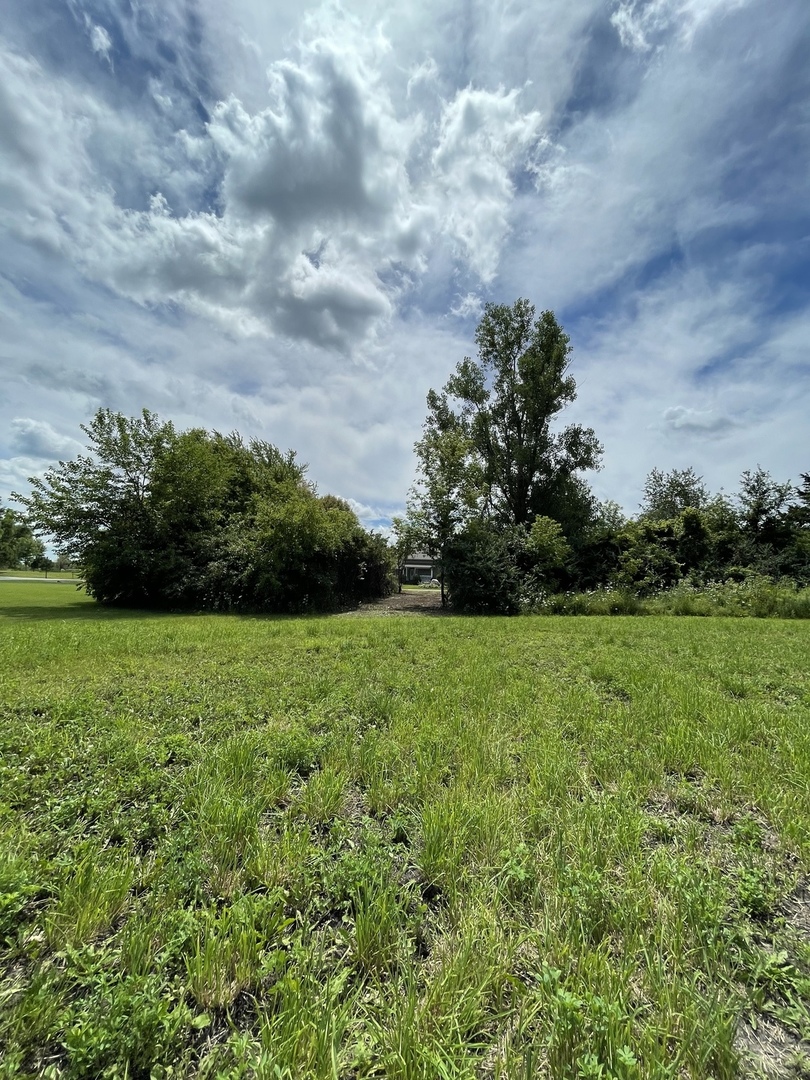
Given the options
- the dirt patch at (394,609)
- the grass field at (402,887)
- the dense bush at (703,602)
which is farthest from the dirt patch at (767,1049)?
the dense bush at (703,602)

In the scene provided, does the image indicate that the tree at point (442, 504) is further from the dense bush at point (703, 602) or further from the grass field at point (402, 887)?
the grass field at point (402, 887)

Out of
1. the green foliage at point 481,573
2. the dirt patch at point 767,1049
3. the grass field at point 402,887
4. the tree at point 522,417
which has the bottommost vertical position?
the dirt patch at point 767,1049

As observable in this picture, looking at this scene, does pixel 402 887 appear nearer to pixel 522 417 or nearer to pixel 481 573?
pixel 481 573

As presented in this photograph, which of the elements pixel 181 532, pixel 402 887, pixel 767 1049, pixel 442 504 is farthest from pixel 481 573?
pixel 767 1049

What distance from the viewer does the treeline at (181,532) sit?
48.1 ft

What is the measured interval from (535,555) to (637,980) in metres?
16.6

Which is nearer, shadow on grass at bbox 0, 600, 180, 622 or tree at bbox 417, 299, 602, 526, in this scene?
shadow on grass at bbox 0, 600, 180, 622

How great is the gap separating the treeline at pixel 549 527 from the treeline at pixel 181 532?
4.29m

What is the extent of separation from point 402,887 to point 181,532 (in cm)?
1743

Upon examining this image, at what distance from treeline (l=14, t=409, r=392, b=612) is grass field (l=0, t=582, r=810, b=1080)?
10521 mm

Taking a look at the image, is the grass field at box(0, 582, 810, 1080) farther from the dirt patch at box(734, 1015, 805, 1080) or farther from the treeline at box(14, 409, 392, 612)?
the treeline at box(14, 409, 392, 612)

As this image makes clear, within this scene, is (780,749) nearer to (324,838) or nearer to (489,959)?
(489,959)

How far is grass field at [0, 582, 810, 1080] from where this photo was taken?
4.17ft

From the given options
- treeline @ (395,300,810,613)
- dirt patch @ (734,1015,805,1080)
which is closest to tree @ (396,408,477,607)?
treeline @ (395,300,810,613)
